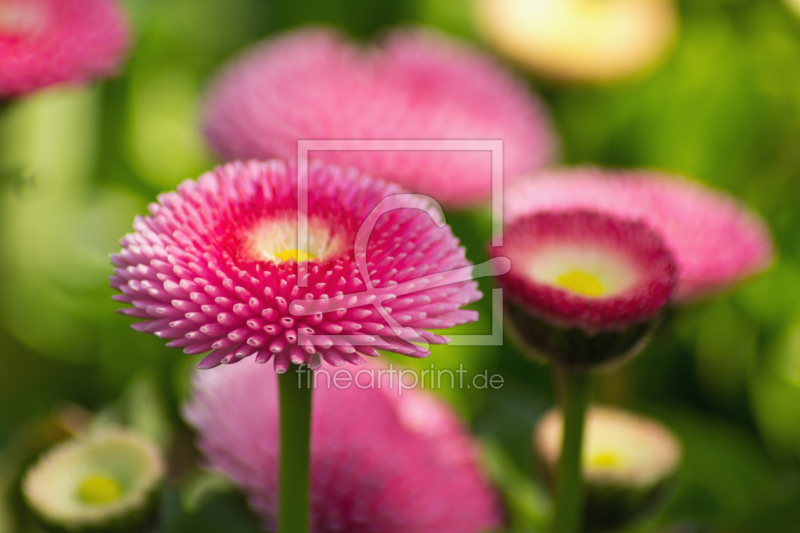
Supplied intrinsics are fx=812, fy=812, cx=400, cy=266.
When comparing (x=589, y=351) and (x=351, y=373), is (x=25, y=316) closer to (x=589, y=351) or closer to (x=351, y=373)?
(x=351, y=373)

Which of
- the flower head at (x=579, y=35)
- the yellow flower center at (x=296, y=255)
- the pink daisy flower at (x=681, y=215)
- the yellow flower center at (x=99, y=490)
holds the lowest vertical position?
the yellow flower center at (x=99, y=490)

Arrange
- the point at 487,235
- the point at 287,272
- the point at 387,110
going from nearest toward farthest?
the point at 287,272 < the point at 387,110 < the point at 487,235

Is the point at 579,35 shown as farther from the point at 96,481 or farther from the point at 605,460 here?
the point at 96,481

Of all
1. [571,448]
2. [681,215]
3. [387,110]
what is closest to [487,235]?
[387,110]

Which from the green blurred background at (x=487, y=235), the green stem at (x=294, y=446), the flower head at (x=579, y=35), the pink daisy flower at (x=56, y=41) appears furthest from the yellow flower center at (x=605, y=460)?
the flower head at (x=579, y=35)

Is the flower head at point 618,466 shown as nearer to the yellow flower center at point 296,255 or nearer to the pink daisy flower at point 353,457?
the pink daisy flower at point 353,457

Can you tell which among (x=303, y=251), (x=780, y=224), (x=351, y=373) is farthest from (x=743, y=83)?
(x=303, y=251)
